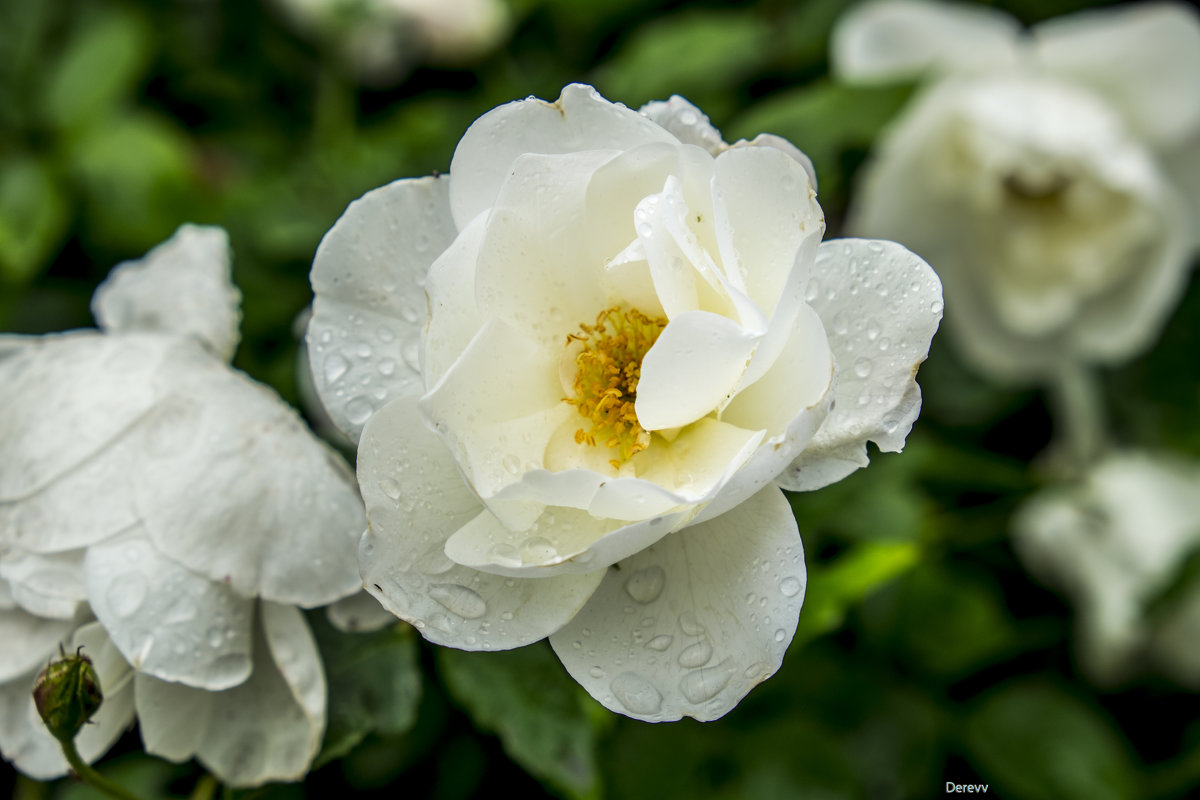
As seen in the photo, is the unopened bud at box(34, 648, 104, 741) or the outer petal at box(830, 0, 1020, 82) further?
the outer petal at box(830, 0, 1020, 82)

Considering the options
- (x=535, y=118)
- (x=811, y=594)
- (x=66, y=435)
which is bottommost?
(x=811, y=594)

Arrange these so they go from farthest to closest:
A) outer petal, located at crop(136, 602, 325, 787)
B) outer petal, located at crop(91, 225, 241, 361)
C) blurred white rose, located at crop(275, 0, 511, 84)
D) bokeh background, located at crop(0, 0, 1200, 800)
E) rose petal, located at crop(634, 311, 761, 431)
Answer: blurred white rose, located at crop(275, 0, 511, 84) → bokeh background, located at crop(0, 0, 1200, 800) → outer petal, located at crop(91, 225, 241, 361) → outer petal, located at crop(136, 602, 325, 787) → rose petal, located at crop(634, 311, 761, 431)

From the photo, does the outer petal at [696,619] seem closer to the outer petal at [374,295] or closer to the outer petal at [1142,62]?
the outer petal at [374,295]

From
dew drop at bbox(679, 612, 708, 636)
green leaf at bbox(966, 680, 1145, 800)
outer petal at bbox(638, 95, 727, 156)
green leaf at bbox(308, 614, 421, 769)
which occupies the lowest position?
green leaf at bbox(966, 680, 1145, 800)

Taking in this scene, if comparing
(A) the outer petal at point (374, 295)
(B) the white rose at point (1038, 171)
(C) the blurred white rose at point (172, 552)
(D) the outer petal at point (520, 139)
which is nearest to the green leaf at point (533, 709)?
(C) the blurred white rose at point (172, 552)

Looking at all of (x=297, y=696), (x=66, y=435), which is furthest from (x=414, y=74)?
(x=297, y=696)

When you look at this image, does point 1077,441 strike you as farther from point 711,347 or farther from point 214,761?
point 214,761

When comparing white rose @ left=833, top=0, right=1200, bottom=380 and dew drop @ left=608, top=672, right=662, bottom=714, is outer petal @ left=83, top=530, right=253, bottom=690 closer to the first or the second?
dew drop @ left=608, top=672, right=662, bottom=714

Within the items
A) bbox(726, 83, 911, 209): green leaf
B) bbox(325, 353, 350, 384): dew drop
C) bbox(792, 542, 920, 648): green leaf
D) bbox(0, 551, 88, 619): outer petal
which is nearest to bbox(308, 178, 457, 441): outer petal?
bbox(325, 353, 350, 384): dew drop

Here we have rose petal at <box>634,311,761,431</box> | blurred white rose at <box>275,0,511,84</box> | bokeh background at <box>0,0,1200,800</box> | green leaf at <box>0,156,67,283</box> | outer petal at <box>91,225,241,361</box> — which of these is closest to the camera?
rose petal at <box>634,311,761,431</box>
